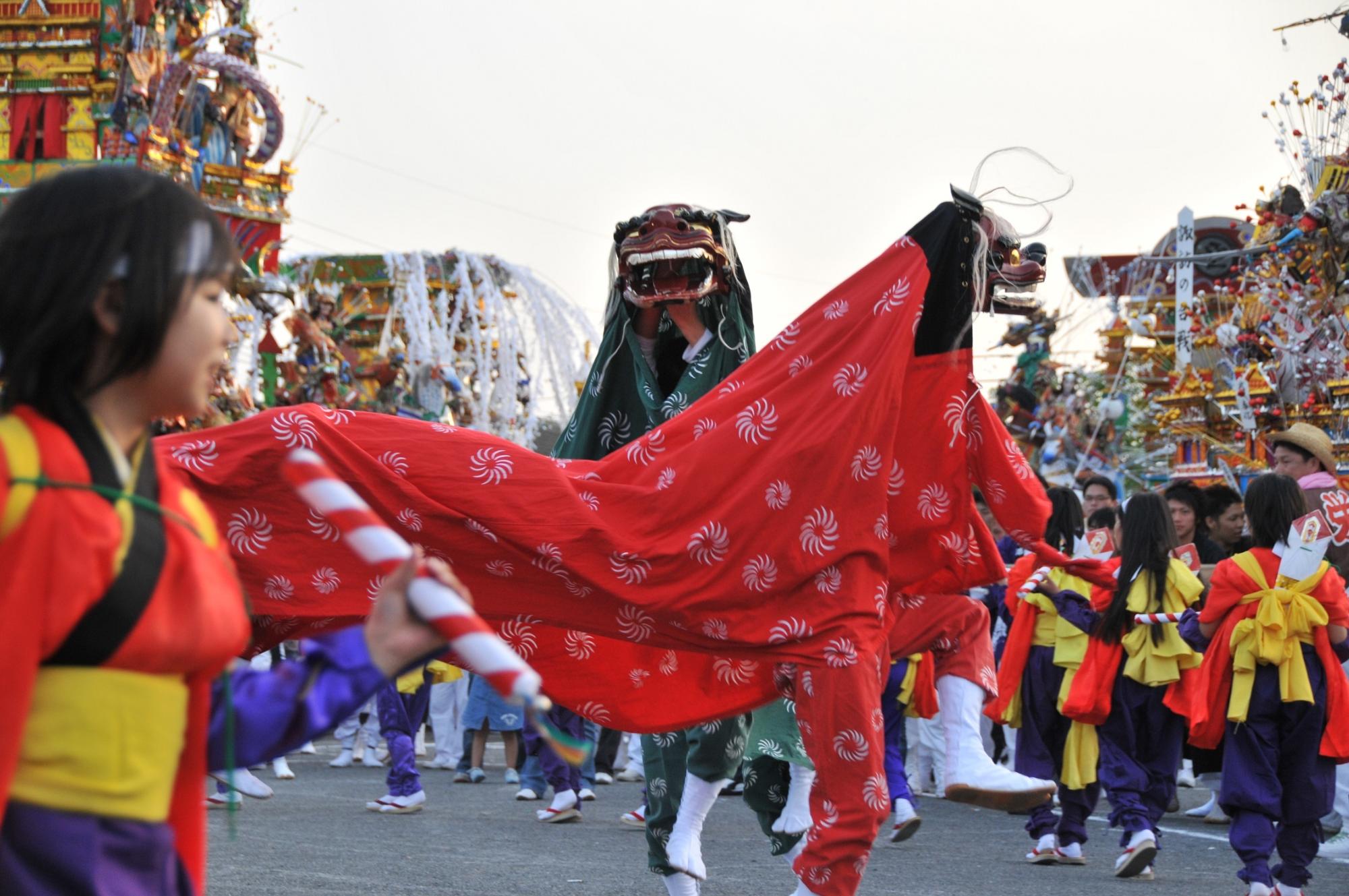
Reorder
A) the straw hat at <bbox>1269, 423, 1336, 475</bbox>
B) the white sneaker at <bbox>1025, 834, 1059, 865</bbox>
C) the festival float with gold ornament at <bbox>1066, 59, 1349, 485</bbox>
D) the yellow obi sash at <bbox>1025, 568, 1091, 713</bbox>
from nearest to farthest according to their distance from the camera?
the straw hat at <bbox>1269, 423, 1336, 475</bbox> < the white sneaker at <bbox>1025, 834, 1059, 865</bbox> < the yellow obi sash at <bbox>1025, 568, 1091, 713</bbox> < the festival float with gold ornament at <bbox>1066, 59, 1349, 485</bbox>

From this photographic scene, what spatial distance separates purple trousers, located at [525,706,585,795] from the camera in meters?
10.2

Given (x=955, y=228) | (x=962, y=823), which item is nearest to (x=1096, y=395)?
(x=962, y=823)

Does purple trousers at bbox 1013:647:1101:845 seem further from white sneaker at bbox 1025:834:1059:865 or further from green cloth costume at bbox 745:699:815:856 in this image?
green cloth costume at bbox 745:699:815:856

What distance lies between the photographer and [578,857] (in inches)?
328

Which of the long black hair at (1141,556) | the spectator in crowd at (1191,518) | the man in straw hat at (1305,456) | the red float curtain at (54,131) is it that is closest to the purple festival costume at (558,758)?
the long black hair at (1141,556)

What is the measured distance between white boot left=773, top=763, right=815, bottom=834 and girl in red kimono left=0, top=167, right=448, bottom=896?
3.98m

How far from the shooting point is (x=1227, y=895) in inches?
297

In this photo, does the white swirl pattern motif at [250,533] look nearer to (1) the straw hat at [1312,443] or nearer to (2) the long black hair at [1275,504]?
(2) the long black hair at [1275,504]

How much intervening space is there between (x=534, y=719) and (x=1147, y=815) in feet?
22.9

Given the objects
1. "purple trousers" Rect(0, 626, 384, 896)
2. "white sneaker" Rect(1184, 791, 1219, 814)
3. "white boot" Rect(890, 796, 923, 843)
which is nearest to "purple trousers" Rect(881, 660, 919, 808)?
"white boot" Rect(890, 796, 923, 843)

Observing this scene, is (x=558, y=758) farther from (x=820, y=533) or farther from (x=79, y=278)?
(x=79, y=278)

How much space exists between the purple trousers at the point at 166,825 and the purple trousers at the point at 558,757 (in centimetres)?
701

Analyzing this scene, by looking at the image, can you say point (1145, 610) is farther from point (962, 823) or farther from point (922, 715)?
point (962, 823)

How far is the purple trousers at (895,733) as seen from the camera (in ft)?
32.0
